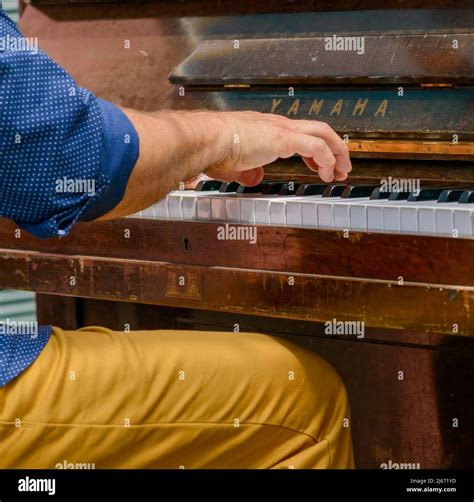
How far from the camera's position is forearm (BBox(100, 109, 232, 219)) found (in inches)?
73.7

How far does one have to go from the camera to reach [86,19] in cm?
294

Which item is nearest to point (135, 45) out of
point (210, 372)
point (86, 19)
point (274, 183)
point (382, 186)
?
point (86, 19)

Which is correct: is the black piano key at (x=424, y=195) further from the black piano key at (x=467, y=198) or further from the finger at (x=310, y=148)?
the finger at (x=310, y=148)

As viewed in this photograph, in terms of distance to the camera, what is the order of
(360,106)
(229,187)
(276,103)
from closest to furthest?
(229,187) → (360,106) → (276,103)

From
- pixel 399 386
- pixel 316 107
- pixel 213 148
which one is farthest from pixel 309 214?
pixel 399 386

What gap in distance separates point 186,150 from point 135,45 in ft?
3.17

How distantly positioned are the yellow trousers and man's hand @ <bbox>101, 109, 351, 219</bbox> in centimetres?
30

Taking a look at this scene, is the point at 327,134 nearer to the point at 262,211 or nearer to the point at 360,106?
the point at 262,211

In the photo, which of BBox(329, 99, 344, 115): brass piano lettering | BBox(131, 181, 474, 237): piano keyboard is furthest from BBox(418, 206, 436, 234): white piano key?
BBox(329, 99, 344, 115): brass piano lettering

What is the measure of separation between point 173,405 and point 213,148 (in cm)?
48

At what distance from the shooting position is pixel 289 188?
2.32m

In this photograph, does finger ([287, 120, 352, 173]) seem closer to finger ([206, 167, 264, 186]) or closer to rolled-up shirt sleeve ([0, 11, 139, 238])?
finger ([206, 167, 264, 186])

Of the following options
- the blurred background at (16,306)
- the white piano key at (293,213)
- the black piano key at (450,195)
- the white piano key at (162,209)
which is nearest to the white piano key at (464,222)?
the black piano key at (450,195)
